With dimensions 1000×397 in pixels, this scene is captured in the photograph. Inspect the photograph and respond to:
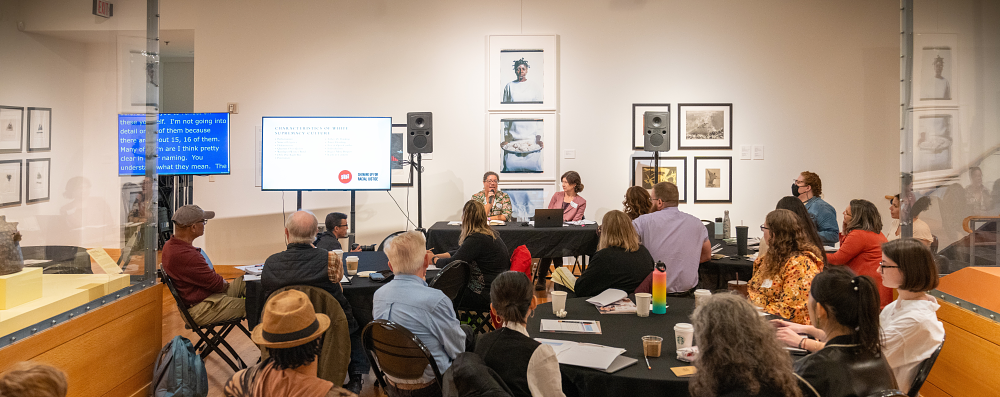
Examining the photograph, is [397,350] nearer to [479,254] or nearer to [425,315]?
[425,315]

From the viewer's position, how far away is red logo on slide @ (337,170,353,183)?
6941 mm

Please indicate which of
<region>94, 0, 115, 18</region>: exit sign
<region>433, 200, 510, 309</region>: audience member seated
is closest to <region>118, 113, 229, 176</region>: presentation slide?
<region>94, 0, 115, 18</region>: exit sign

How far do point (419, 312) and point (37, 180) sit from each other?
6.74ft

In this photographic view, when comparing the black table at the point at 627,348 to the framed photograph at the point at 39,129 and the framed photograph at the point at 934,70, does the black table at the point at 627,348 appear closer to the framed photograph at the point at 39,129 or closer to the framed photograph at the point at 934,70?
the framed photograph at the point at 934,70

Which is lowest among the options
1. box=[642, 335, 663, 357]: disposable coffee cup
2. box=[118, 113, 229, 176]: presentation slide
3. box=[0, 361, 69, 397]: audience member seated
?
box=[642, 335, 663, 357]: disposable coffee cup

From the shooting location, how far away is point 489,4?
7953 mm

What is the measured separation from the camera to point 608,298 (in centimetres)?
328

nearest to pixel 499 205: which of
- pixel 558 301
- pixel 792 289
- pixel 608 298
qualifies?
pixel 608 298

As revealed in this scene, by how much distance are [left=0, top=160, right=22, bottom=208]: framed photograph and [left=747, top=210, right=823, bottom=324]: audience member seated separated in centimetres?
361

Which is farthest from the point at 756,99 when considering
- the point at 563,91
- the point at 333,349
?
the point at 333,349

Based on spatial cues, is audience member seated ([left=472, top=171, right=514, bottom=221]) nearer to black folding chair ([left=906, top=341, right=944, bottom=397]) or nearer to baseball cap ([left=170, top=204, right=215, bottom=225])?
baseball cap ([left=170, top=204, right=215, bottom=225])

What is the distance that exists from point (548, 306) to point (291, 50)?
609 cm

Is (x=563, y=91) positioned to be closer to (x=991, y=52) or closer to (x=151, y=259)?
(x=991, y=52)

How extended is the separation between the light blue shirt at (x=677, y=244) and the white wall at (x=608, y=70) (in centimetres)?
386
